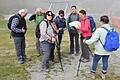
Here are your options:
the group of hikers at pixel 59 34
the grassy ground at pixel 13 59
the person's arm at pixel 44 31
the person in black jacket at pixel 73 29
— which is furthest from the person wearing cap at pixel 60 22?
the person's arm at pixel 44 31

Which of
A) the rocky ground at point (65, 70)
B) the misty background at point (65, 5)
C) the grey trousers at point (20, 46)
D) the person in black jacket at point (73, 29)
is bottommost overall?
the rocky ground at point (65, 70)

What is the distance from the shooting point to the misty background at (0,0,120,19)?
92.4 ft

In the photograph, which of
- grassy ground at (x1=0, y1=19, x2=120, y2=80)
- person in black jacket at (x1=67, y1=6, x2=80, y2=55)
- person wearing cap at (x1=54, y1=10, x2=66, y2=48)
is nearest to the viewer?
grassy ground at (x1=0, y1=19, x2=120, y2=80)

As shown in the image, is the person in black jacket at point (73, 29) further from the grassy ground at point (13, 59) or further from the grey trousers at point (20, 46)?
the grey trousers at point (20, 46)

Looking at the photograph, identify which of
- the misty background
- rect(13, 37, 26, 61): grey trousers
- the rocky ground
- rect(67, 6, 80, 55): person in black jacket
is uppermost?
the misty background

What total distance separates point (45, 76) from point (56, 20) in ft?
6.95

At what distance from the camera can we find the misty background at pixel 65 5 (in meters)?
28.2

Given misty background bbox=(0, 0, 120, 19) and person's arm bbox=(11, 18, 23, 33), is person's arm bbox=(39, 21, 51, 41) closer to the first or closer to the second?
person's arm bbox=(11, 18, 23, 33)

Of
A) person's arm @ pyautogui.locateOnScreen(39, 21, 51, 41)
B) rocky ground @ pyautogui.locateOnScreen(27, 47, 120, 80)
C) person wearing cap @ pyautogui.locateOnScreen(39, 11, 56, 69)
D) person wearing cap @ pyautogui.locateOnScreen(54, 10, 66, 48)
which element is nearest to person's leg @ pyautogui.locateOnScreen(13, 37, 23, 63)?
rocky ground @ pyautogui.locateOnScreen(27, 47, 120, 80)

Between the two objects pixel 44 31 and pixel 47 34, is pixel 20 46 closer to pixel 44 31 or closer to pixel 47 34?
pixel 47 34

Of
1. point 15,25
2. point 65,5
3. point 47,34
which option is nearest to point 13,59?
point 15,25

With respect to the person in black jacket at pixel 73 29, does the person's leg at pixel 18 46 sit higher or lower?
lower

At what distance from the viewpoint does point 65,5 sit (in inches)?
1113

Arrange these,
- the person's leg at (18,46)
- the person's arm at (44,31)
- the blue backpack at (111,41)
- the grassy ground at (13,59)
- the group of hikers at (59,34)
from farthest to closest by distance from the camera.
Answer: the person's leg at (18,46) → the grassy ground at (13,59) → the person's arm at (44,31) → the group of hikers at (59,34) → the blue backpack at (111,41)
